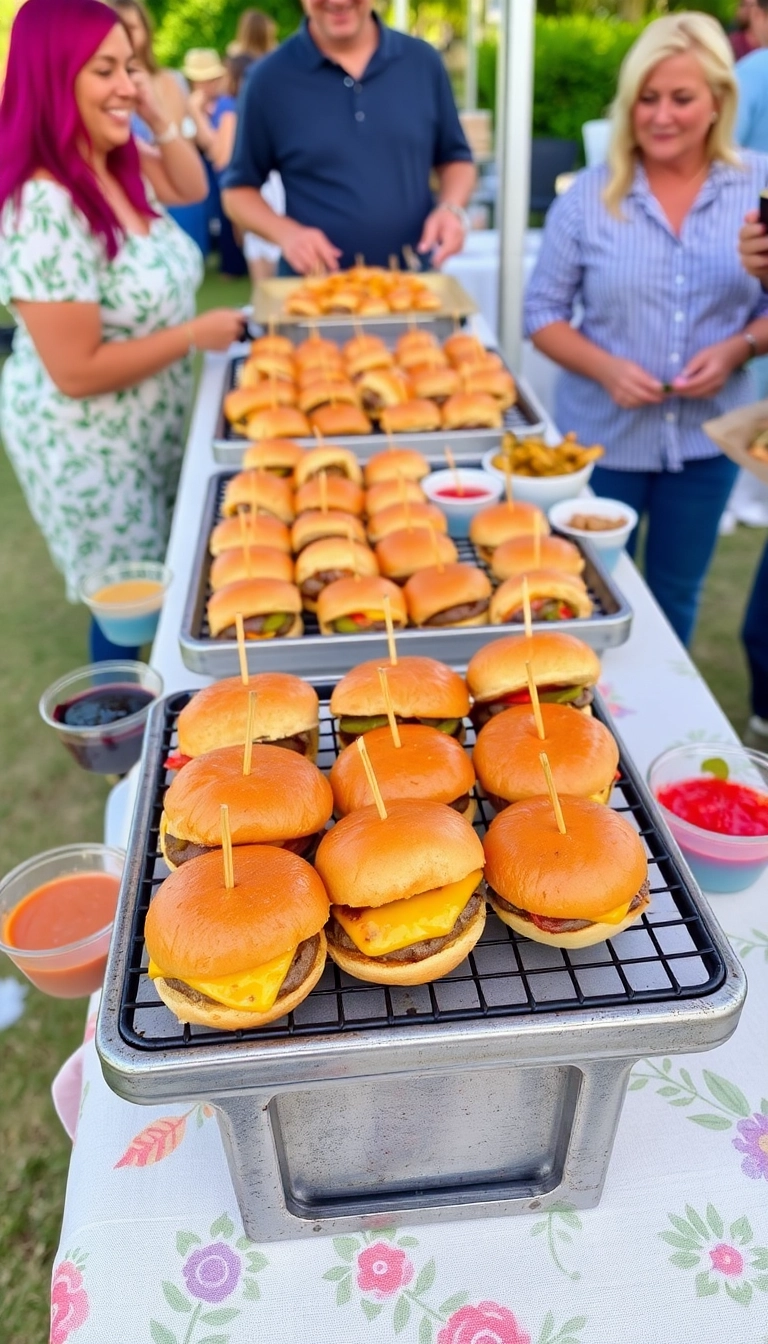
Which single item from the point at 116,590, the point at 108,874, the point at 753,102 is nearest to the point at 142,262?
the point at 116,590

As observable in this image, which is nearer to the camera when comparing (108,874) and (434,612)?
(108,874)

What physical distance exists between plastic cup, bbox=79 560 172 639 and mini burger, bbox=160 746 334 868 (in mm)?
1483

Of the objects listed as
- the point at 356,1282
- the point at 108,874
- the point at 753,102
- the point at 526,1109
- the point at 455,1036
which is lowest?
the point at 108,874

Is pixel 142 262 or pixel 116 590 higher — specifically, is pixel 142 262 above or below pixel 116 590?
above

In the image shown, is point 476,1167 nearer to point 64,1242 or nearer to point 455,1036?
point 455,1036

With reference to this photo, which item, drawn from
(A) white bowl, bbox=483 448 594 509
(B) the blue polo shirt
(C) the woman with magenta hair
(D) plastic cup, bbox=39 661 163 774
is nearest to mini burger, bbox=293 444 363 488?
(A) white bowl, bbox=483 448 594 509

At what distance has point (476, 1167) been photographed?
137 centimetres

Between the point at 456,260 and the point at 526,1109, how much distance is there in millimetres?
7572

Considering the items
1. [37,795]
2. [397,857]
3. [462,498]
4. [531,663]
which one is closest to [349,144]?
[462,498]

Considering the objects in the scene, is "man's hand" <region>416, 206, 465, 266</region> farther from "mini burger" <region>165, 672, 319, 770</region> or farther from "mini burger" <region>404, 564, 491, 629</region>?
"mini burger" <region>165, 672, 319, 770</region>

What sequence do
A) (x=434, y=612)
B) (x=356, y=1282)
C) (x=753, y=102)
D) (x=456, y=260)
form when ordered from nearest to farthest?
(x=356, y=1282) < (x=434, y=612) < (x=753, y=102) < (x=456, y=260)

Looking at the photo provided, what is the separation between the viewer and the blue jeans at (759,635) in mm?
4559

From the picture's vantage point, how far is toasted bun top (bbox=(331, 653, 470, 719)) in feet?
5.82

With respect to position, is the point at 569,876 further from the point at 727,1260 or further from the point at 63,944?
the point at 63,944
